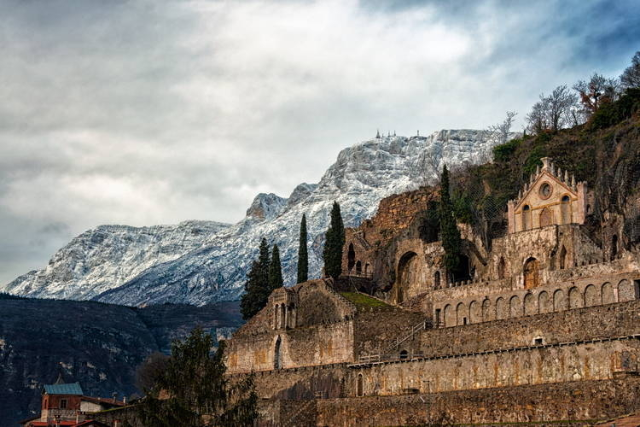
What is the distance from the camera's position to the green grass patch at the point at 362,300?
302 ft

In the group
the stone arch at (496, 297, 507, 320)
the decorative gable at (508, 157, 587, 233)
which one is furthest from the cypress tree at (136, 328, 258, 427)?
the decorative gable at (508, 157, 587, 233)

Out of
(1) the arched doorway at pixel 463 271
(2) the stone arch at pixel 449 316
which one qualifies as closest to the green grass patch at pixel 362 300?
(2) the stone arch at pixel 449 316

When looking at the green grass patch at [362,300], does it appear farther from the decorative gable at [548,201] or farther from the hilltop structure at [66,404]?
the hilltop structure at [66,404]

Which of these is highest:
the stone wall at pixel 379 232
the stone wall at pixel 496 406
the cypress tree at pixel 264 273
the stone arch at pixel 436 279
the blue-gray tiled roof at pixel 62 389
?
the stone wall at pixel 379 232

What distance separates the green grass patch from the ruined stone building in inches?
13.6

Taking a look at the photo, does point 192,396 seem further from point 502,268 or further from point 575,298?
point 502,268

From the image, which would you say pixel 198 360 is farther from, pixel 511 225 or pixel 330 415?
pixel 511 225

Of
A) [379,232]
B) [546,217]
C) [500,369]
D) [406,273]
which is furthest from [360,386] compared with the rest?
[379,232]

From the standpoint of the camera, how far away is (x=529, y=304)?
80375mm

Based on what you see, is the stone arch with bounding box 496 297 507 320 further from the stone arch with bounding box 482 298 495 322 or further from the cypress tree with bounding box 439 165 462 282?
the cypress tree with bounding box 439 165 462 282

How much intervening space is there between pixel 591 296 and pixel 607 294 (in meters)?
1.76

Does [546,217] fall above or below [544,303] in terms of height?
above

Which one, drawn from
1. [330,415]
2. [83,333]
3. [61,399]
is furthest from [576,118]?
[83,333]

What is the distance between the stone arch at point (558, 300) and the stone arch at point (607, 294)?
12.8 ft
